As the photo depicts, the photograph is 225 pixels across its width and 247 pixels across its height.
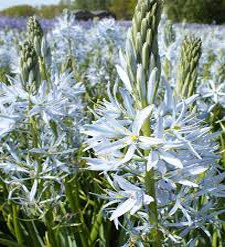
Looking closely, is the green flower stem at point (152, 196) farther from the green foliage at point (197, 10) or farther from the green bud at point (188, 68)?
the green foliage at point (197, 10)

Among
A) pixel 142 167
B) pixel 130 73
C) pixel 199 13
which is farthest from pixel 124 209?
pixel 199 13

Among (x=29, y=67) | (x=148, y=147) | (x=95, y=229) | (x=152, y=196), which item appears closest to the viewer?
(x=148, y=147)

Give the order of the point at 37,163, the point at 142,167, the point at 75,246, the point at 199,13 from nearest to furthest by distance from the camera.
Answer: the point at 142,167 < the point at 37,163 < the point at 75,246 < the point at 199,13

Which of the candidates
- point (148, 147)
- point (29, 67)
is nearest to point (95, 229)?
point (29, 67)

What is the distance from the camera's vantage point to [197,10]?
28438mm

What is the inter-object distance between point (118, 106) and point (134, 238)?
1.75 ft

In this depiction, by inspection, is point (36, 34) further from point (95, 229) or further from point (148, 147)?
point (148, 147)

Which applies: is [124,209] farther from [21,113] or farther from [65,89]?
[65,89]

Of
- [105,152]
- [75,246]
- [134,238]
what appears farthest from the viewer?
[75,246]

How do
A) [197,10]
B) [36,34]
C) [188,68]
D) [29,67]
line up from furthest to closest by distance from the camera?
[197,10] → [36,34] → [29,67] → [188,68]

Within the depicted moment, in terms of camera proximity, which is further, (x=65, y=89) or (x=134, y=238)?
(x=65, y=89)

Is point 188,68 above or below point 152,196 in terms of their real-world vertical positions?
above

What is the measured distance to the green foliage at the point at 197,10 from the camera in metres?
28.7

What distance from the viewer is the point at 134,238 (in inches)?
70.2
